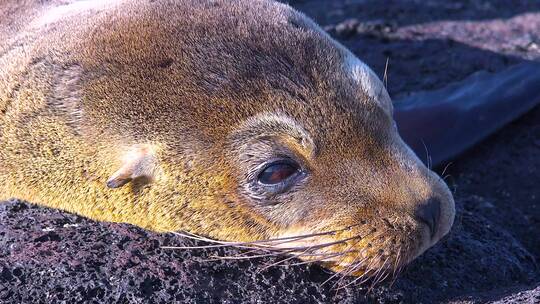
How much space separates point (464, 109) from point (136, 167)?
2.62m

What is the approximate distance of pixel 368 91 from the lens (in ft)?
12.0

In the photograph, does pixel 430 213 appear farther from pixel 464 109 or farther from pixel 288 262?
pixel 464 109

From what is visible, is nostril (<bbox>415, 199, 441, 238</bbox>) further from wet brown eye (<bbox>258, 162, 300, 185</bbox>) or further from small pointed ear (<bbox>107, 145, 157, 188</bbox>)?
small pointed ear (<bbox>107, 145, 157, 188</bbox>)

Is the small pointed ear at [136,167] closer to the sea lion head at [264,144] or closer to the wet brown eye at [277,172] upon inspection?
the sea lion head at [264,144]

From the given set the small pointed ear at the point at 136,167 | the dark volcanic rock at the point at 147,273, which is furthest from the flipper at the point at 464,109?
the small pointed ear at the point at 136,167

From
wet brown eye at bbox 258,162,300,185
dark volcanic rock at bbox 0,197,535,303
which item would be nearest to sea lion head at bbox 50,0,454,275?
wet brown eye at bbox 258,162,300,185

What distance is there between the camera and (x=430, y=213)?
11.2 feet

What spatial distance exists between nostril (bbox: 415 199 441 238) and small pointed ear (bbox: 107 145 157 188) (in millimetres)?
1092

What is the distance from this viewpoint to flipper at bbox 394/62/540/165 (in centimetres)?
524

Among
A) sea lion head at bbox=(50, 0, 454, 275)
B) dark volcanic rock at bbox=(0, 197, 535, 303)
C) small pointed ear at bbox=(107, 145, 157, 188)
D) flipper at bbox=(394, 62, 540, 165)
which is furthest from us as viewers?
flipper at bbox=(394, 62, 540, 165)

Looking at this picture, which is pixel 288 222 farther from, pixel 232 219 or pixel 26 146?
pixel 26 146

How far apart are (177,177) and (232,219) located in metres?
0.29

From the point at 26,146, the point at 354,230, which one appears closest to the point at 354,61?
the point at 354,230

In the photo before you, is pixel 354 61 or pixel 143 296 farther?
pixel 354 61
